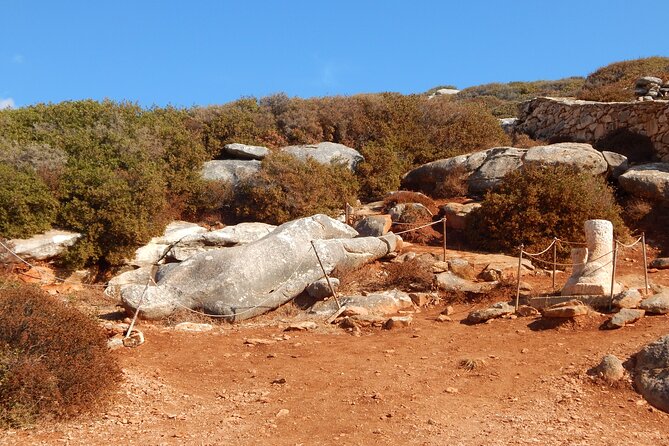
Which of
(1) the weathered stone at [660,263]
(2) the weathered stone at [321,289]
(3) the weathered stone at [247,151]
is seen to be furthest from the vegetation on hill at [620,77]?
(2) the weathered stone at [321,289]

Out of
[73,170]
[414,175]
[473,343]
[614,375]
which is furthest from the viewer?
[414,175]

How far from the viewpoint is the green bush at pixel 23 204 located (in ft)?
41.7

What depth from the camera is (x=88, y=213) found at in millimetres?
13359

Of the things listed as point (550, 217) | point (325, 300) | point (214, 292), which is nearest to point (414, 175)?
point (550, 217)

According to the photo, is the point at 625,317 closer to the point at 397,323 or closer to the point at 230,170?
the point at 397,323

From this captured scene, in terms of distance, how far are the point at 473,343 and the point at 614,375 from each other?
2.15 metres

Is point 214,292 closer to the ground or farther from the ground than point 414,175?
closer to the ground

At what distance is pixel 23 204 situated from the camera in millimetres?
12852

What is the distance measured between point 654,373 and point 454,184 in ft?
38.2

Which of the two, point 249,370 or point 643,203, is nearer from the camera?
point 249,370

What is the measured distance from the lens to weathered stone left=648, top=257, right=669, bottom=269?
1270cm

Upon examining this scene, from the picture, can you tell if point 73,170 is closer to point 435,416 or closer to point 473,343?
point 473,343

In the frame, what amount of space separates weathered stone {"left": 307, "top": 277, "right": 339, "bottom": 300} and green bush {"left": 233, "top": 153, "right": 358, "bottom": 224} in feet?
14.8

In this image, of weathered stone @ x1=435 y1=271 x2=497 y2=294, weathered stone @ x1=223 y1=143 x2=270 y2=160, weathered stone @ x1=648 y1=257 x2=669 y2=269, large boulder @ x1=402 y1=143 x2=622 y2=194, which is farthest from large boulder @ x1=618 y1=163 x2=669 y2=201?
weathered stone @ x1=223 y1=143 x2=270 y2=160
